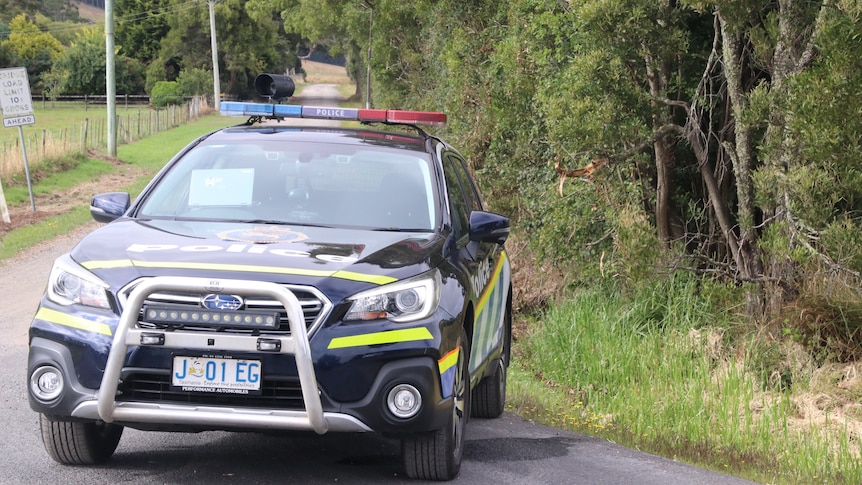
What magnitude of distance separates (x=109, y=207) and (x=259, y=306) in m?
1.75

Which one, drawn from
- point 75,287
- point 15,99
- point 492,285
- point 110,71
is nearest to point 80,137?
point 110,71

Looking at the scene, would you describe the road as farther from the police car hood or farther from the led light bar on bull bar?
the led light bar on bull bar

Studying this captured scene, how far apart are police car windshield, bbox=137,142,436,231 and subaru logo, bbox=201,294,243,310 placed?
4.13ft

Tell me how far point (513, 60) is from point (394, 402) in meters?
9.73

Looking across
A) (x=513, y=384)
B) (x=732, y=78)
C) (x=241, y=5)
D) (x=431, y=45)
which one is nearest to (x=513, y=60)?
(x=732, y=78)

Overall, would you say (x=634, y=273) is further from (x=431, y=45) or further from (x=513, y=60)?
(x=431, y=45)

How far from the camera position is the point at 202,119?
7494 centimetres

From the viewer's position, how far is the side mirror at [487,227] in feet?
21.2

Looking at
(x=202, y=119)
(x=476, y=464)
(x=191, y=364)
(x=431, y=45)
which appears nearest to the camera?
(x=191, y=364)

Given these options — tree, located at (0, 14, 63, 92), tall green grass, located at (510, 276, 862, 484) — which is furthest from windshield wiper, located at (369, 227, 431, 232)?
tree, located at (0, 14, 63, 92)

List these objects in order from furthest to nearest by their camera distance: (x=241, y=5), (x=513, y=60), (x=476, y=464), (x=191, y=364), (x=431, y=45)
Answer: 1. (x=241, y=5)
2. (x=431, y=45)
3. (x=513, y=60)
4. (x=476, y=464)
5. (x=191, y=364)

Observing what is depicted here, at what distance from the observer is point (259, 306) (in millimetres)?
5051

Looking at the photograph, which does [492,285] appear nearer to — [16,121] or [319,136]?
[319,136]

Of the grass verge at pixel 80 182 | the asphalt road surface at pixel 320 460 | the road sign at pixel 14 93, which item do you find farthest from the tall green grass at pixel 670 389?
the road sign at pixel 14 93
